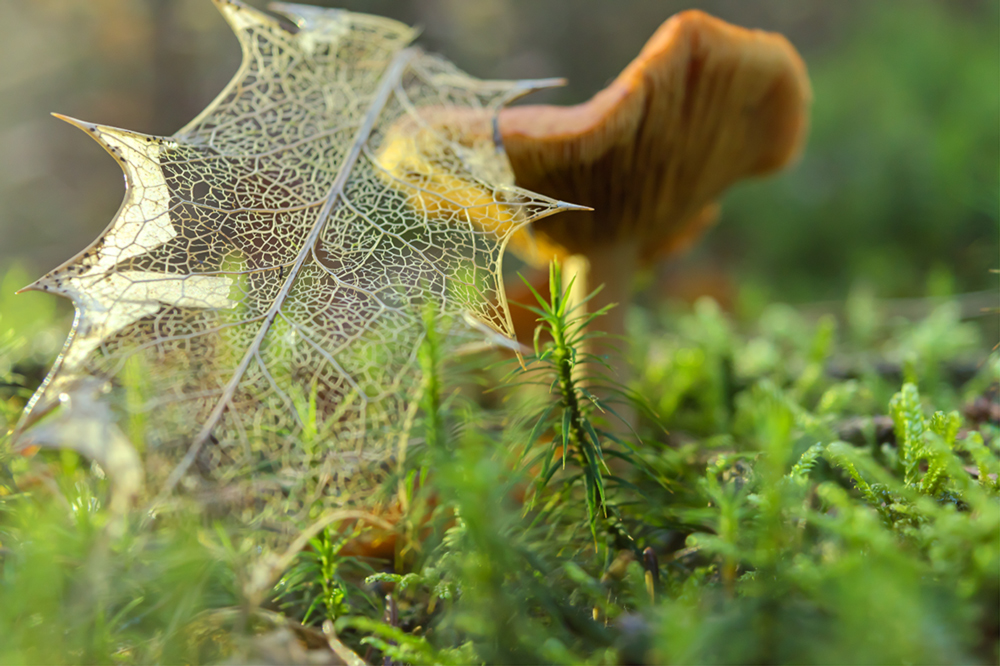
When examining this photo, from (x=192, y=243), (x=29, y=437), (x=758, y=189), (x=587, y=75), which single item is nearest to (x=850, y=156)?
(x=758, y=189)

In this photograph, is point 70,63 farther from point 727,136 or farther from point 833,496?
point 833,496

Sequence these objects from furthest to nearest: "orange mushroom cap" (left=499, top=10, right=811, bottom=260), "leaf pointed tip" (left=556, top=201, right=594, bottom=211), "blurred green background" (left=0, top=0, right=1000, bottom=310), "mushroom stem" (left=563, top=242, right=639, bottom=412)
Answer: "blurred green background" (left=0, top=0, right=1000, bottom=310), "mushroom stem" (left=563, top=242, right=639, bottom=412), "orange mushroom cap" (left=499, top=10, right=811, bottom=260), "leaf pointed tip" (left=556, top=201, right=594, bottom=211)

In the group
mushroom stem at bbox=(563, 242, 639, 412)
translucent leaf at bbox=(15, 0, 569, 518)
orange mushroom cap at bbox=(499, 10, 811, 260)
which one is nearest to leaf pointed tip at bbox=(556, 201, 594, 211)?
translucent leaf at bbox=(15, 0, 569, 518)

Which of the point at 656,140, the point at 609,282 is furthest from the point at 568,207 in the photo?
the point at 609,282

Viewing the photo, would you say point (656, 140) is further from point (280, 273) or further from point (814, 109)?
point (814, 109)

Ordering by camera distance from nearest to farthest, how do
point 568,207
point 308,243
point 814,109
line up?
1. point 568,207
2. point 308,243
3. point 814,109

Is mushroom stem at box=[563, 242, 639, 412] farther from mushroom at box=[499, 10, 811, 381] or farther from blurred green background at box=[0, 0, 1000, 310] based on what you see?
blurred green background at box=[0, 0, 1000, 310]

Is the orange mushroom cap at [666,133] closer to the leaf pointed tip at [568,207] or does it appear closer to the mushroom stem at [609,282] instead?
the mushroom stem at [609,282]
